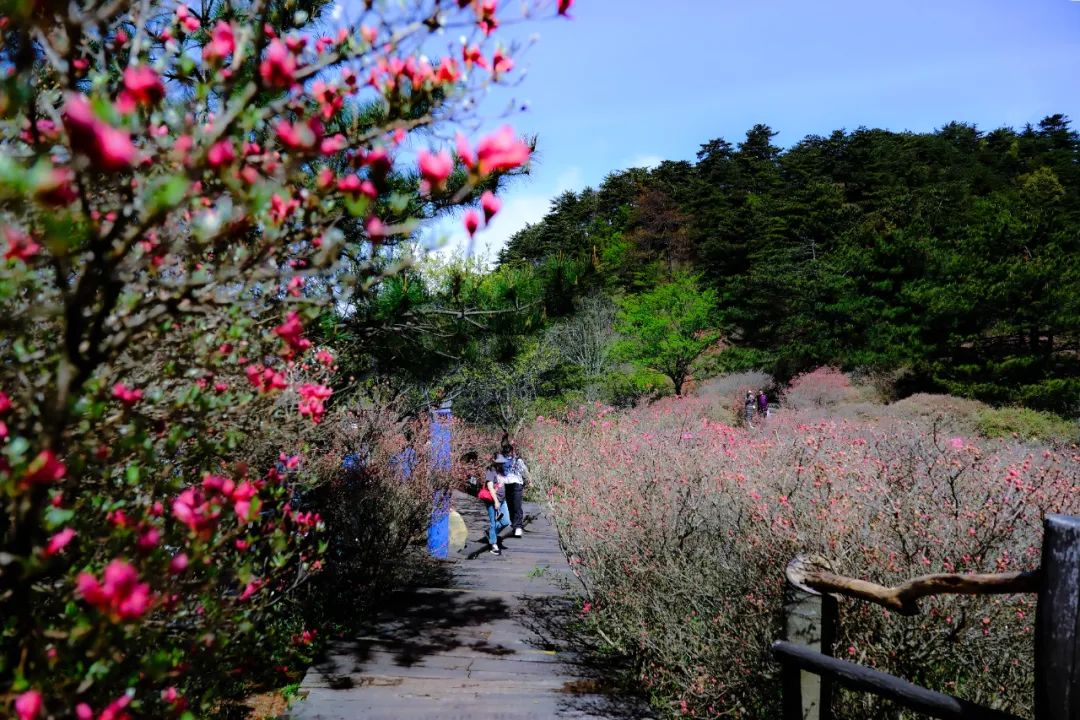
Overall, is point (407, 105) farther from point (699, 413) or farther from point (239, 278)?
point (699, 413)

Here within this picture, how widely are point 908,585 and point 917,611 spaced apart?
9cm

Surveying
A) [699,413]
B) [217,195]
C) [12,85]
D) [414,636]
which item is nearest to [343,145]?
[217,195]

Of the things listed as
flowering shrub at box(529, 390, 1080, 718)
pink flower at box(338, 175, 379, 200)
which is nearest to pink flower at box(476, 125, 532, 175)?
pink flower at box(338, 175, 379, 200)

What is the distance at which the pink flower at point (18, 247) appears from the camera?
1.01 meters

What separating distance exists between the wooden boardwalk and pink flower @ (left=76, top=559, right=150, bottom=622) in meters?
3.70

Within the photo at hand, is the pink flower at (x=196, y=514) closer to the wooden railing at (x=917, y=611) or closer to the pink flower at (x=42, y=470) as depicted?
the pink flower at (x=42, y=470)

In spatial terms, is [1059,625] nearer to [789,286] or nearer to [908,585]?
[908,585]

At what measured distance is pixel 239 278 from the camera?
145cm

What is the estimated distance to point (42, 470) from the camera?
3.49ft

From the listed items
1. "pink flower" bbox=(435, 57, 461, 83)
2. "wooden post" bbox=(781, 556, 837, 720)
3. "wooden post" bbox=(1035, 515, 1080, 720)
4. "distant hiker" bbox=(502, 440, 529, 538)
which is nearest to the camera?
"wooden post" bbox=(1035, 515, 1080, 720)

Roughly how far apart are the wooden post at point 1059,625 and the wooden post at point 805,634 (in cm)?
98

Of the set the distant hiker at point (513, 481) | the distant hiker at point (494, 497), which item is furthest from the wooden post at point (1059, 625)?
the distant hiker at point (513, 481)

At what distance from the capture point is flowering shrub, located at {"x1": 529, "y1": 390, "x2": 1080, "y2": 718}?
3211 millimetres

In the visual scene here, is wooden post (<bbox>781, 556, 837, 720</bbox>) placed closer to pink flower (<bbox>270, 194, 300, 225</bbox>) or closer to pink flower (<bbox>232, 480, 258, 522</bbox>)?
pink flower (<bbox>232, 480, 258, 522</bbox>)
